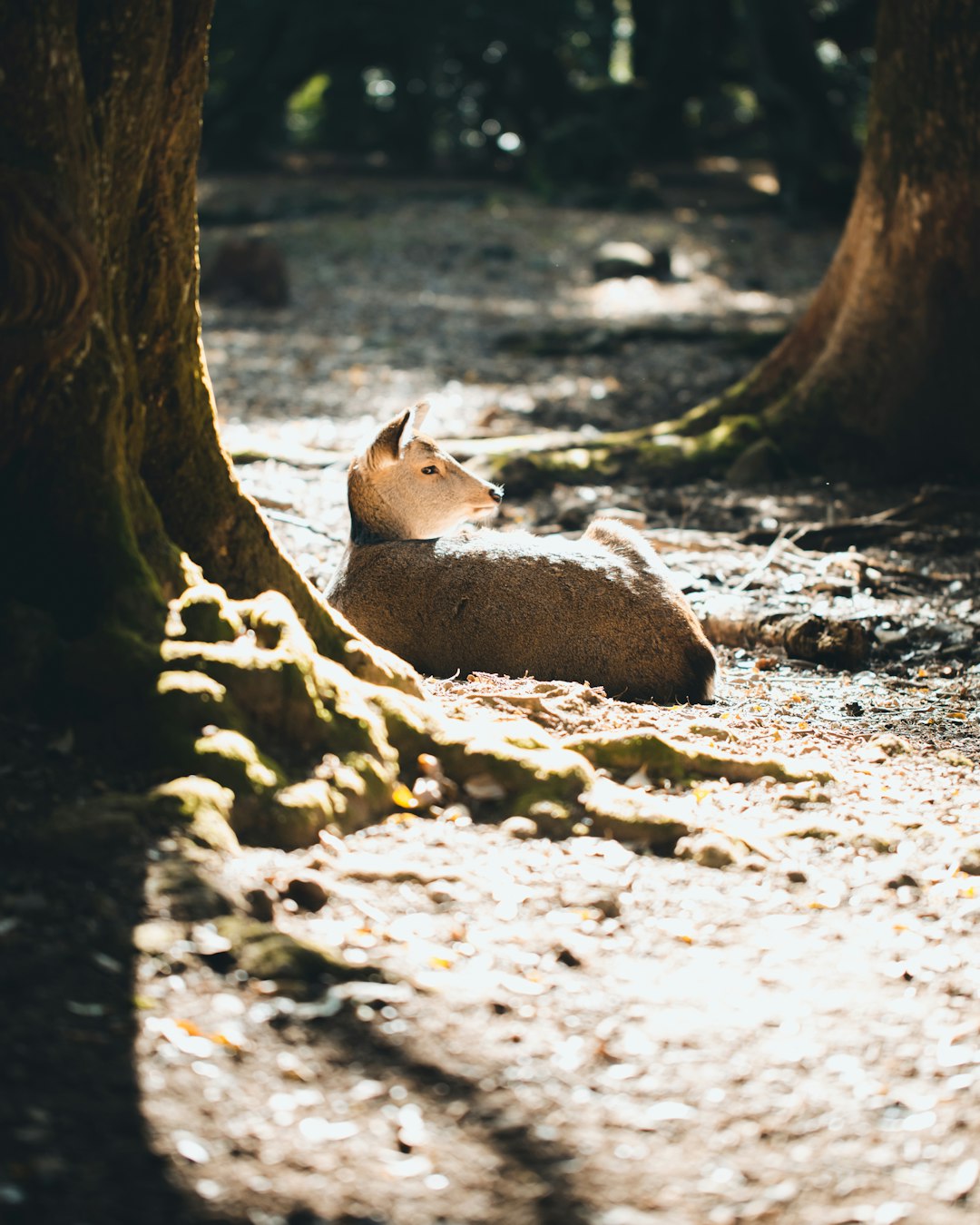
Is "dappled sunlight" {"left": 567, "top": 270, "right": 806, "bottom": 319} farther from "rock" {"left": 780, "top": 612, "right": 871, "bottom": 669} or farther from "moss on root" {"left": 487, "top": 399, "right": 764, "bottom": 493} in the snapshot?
"rock" {"left": 780, "top": 612, "right": 871, "bottom": 669}

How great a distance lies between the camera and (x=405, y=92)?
99.3ft

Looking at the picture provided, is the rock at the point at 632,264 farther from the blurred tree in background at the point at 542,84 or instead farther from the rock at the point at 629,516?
the rock at the point at 629,516

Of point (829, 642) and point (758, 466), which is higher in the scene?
point (758, 466)

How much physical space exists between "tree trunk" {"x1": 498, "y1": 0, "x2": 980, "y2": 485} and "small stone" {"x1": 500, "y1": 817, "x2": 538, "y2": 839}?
20.8ft

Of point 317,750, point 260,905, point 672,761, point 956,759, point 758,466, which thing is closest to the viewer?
point 260,905

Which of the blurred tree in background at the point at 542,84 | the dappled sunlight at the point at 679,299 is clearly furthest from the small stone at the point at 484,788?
the blurred tree in background at the point at 542,84

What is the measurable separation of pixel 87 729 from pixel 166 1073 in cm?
137

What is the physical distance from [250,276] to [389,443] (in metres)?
13.5

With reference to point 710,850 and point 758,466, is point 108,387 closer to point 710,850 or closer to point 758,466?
point 710,850

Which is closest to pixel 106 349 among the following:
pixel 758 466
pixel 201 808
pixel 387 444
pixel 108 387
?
pixel 108 387

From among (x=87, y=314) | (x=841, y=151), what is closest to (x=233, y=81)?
(x=841, y=151)

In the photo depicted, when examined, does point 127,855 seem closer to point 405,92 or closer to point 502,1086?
point 502,1086

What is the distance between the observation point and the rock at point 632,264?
21.6 meters

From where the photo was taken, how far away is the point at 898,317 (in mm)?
10945
